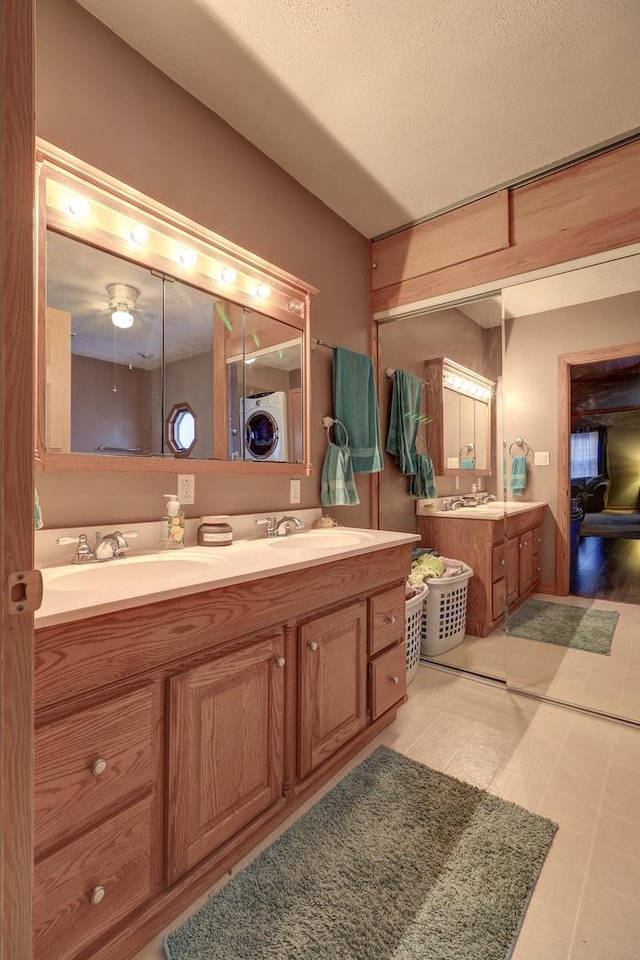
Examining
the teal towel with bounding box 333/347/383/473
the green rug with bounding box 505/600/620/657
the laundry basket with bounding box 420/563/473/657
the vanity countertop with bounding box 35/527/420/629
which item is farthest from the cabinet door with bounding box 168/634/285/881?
the green rug with bounding box 505/600/620/657

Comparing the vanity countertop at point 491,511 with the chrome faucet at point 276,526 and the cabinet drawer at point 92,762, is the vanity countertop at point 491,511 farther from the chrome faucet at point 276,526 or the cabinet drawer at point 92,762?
the cabinet drawer at point 92,762

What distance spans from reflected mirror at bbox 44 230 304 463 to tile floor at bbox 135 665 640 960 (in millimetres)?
1325

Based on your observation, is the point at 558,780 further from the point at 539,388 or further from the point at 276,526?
the point at 539,388

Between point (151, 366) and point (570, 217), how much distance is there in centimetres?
198

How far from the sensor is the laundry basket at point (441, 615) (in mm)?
2598

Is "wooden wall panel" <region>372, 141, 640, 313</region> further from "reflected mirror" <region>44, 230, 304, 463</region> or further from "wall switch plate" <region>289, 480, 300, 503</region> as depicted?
"wall switch plate" <region>289, 480, 300, 503</region>

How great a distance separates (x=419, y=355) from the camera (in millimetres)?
2816

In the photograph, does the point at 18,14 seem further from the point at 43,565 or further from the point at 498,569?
the point at 498,569

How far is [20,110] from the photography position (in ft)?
1.95

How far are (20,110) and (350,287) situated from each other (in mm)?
2161

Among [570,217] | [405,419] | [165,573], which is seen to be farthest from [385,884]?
[570,217]

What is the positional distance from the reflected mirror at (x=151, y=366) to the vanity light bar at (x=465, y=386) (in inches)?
48.6

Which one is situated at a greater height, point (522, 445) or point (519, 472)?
point (522, 445)

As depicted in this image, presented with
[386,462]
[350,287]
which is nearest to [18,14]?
[350,287]
